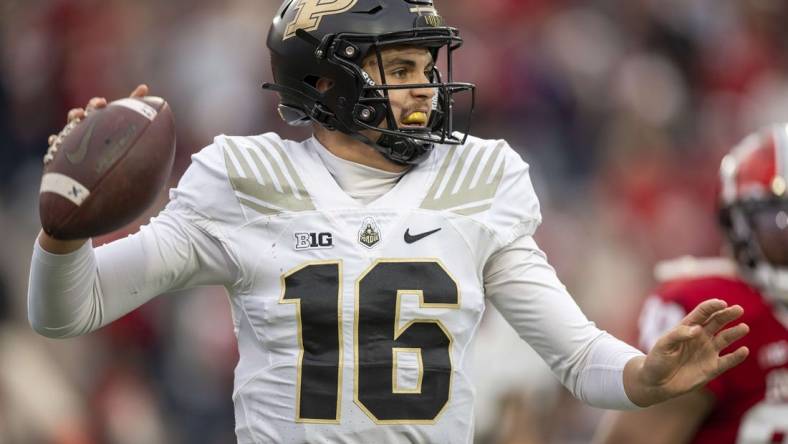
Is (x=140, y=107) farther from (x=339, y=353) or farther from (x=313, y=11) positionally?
(x=339, y=353)

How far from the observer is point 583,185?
8.05 m

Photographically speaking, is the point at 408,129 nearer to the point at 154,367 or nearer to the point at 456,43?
the point at 456,43

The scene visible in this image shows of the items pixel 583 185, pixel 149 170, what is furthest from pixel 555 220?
pixel 149 170

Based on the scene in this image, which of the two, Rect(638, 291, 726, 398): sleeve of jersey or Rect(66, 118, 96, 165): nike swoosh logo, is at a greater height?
Rect(66, 118, 96, 165): nike swoosh logo

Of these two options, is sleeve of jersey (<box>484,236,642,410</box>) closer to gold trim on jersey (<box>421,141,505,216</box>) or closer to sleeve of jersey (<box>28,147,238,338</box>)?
gold trim on jersey (<box>421,141,505,216</box>)

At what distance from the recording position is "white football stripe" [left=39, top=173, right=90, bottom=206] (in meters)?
2.69

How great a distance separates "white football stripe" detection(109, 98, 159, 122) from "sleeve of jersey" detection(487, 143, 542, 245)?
740 mm

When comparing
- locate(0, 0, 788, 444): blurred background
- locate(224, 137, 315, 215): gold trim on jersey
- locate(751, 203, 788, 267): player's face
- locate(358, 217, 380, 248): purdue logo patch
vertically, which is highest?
locate(224, 137, 315, 215): gold trim on jersey

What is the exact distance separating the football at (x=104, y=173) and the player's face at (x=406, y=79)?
0.51 m

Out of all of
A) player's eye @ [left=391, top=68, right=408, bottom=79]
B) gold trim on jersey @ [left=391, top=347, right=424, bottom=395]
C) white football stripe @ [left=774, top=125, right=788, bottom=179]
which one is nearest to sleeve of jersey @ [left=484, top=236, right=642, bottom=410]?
gold trim on jersey @ [left=391, top=347, right=424, bottom=395]

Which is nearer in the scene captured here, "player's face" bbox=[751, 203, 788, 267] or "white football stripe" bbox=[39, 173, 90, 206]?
"white football stripe" bbox=[39, 173, 90, 206]

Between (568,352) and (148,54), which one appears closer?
(568,352)

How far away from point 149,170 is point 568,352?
966 mm

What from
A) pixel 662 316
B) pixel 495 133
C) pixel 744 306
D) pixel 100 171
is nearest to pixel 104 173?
pixel 100 171
